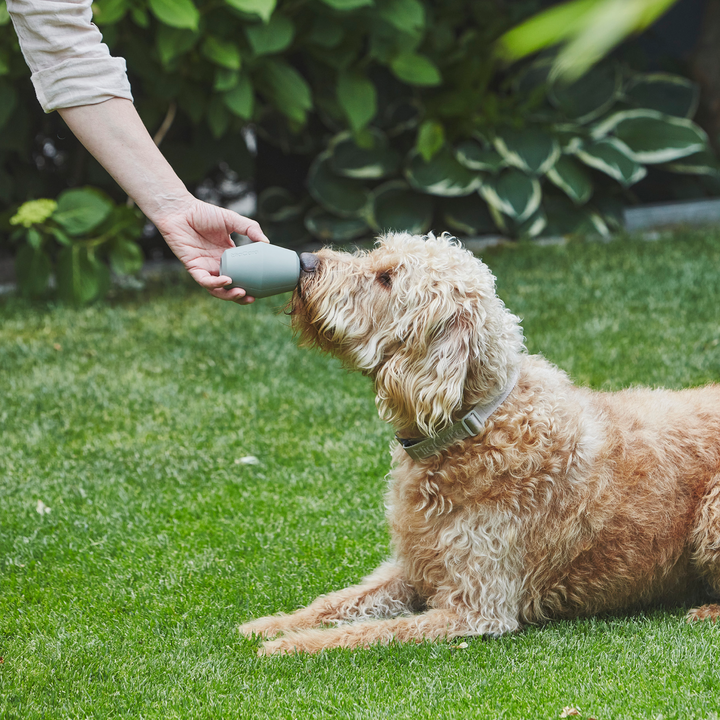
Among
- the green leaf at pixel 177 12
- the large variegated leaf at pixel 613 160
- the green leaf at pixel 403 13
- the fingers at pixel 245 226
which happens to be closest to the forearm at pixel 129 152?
the fingers at pixel 245 226

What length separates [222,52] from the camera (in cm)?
669

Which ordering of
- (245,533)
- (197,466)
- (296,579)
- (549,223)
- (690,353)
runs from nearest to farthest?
(296,579) → (245,533) → (197,466) → (690,353) → (549,223)

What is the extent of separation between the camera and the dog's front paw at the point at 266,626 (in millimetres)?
2814

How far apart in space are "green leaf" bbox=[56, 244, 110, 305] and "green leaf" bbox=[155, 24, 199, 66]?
1.59 metres

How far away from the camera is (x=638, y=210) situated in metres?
9.21

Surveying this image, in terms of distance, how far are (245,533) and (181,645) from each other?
920 mm

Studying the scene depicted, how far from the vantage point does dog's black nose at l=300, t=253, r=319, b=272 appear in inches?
111

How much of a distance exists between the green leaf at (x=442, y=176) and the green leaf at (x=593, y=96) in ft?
3.91

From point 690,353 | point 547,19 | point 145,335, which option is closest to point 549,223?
point 690,353

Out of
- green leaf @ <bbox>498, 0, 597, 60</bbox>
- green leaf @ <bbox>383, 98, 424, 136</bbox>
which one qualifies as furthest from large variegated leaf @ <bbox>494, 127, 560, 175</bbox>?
green leaf @ <bbox>498, 0, 597, 60</bbox>

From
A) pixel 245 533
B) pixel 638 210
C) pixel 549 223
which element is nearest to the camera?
pixel 245 533

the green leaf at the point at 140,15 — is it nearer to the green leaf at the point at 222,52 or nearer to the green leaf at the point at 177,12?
the green leaf at the point at 177,12

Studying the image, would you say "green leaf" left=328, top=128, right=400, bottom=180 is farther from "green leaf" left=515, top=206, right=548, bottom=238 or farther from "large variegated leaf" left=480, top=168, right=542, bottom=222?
"green leaf" left=515, top=206, right=548, bottom=238

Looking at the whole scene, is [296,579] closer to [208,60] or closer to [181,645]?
[181,645]
